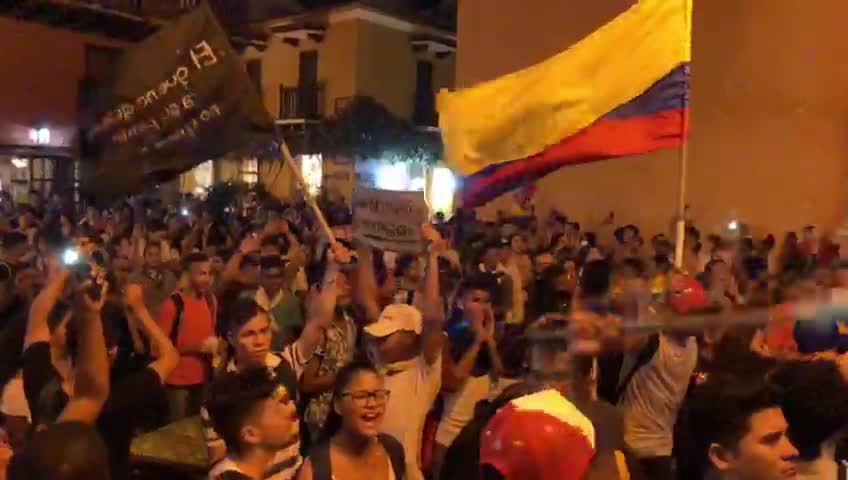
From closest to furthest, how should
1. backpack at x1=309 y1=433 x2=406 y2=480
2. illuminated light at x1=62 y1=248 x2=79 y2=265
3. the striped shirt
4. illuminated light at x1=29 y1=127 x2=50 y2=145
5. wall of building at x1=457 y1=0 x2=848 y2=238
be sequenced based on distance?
1. the striped shirt
2. backpack at x1=309 y1=433 x2=406 y2=480
3. illuminated light at x1=62 y1=248 x2=79 y2=265
4. wall of building at x1=457 y1=0 x2=848 y2=238
5. illuminated light at x1=29 y1=127 x2=50 y2=145

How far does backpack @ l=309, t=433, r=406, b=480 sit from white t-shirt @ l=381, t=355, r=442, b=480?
0.50m

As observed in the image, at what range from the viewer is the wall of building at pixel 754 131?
42.7ft

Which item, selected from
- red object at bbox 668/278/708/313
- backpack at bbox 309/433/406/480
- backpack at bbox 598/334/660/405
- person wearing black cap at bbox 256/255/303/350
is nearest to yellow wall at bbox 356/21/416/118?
person wearing black cap at bbox 256/255/303/350

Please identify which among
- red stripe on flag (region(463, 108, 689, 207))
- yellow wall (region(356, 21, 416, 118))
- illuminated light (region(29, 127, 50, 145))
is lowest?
red stripe on flag (region(463, 108, 689, 207))

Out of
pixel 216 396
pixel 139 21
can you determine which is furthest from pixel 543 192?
pixel 139 21

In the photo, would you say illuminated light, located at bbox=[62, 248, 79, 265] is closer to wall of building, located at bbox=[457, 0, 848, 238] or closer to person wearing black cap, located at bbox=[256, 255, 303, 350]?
person wearing black cap, located at bbox=[256, 255, 303, 350]

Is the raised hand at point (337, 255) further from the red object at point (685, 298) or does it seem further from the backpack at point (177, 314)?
the red object at point (685, 298)

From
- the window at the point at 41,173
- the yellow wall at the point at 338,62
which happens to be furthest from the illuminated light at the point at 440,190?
the window at the point at 41,173

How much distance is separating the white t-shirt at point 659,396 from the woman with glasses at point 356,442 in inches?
66.8

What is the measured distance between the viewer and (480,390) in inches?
213

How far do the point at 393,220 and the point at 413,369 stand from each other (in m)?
1.49

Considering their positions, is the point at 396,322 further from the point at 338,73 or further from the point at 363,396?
the point at 338,73

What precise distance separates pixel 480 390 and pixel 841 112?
9279 mm

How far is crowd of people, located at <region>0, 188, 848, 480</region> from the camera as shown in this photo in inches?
121
